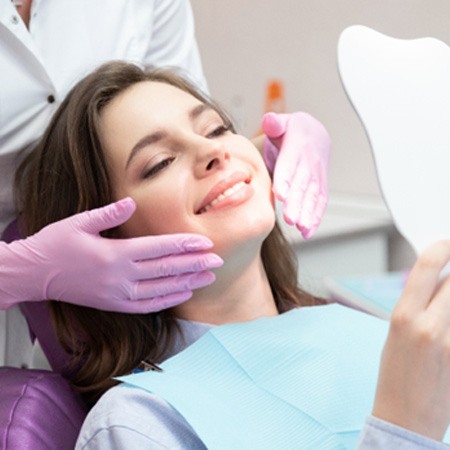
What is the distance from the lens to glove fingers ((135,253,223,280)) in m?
1.26

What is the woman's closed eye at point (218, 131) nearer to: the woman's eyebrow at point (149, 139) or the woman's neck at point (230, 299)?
the woman's eyebrow at point (149, 139)

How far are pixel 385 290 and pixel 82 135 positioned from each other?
3.53ft

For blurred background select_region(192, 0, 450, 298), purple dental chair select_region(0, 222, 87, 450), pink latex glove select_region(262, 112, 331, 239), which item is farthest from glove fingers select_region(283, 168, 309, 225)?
blurred background select_region(192, 0, 450, 298)

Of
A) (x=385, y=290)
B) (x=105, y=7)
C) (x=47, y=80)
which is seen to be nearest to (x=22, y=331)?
(x=47, y=80)

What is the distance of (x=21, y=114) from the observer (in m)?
1.56

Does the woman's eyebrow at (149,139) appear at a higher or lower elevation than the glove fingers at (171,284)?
higher

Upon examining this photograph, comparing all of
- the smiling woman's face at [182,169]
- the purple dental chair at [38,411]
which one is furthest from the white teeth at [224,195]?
the purple dental chair at [38,411]

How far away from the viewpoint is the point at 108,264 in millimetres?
1309

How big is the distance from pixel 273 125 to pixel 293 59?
131 cm

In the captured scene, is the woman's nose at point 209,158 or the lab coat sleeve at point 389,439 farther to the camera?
the woman's nose at point 209,158

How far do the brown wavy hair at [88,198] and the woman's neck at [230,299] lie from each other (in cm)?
5

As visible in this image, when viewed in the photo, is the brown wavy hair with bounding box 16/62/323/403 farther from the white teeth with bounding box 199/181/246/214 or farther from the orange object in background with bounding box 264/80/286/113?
the orange object in background with bounding box 264/80/286/113

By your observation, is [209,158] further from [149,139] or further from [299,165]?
[299,165]

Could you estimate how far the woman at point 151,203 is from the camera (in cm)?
125
